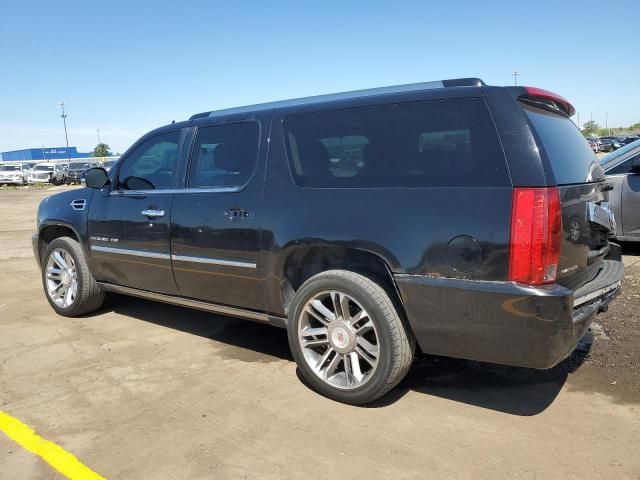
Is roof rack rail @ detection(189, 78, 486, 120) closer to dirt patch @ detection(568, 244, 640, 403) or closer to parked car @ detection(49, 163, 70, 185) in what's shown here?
dirt patch @ detection(568, 244, 640, 403)

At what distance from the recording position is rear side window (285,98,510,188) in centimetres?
296

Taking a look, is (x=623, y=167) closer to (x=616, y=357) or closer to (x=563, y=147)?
(x=616, y=357)

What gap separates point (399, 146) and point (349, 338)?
3.97ft

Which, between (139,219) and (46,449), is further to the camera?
(139,219)

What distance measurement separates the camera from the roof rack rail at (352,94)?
3.18 meters

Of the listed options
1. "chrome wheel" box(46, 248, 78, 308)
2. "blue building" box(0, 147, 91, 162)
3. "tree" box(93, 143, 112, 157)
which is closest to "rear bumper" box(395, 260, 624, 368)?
"chrome wheel" box(46, 248, 78, 308)

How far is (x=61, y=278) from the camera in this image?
552 cm

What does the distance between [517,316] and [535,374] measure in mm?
1285

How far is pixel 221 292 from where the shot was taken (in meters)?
4.12

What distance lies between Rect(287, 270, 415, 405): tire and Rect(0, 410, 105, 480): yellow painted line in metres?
1.42

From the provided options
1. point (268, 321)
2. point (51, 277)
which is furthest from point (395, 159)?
point (51, 277)

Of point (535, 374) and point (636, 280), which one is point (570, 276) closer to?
point (535, 374)

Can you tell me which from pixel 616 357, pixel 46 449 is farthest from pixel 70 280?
pixel 616 357

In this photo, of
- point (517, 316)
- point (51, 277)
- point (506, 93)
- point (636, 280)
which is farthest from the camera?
point (636, 280)
